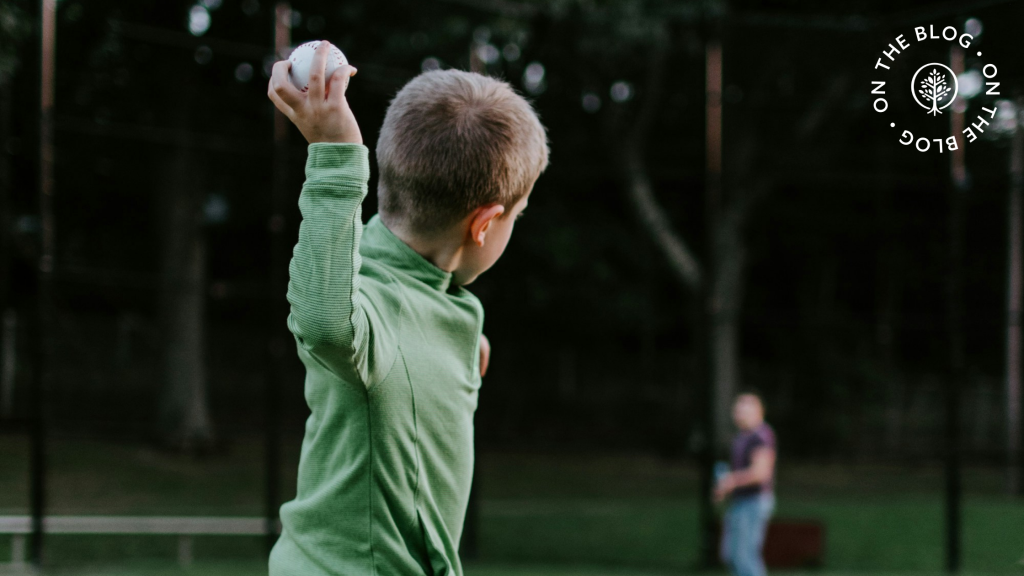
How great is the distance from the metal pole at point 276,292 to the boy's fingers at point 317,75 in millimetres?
6876

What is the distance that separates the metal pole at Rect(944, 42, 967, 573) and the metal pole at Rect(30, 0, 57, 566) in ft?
24.3

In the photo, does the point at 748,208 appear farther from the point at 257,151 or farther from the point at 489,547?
the point at 257,151

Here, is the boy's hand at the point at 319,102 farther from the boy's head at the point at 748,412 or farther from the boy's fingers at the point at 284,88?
the boy's head at the point at 748,412

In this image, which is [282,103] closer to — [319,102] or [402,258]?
[319,102]

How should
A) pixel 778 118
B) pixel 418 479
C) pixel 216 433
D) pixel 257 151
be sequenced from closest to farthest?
pixel 418 479, pixel 257 151, pixel 216 433, pixel 778 118

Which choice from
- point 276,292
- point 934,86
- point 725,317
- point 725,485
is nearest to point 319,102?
point 934,86

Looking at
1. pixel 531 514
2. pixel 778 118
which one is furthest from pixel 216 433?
pixel 778 118

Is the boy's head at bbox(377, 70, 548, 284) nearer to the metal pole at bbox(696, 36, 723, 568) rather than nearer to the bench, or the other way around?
the metal pole at bbox(696, 36, 723, 568)

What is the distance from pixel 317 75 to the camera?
1.04 metres

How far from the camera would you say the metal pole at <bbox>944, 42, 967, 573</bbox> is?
8.47 metres

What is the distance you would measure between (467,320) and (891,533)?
10.6m

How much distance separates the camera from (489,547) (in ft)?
29.3

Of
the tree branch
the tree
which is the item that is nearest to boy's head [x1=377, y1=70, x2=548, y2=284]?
the tree

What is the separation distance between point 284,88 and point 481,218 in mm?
306
